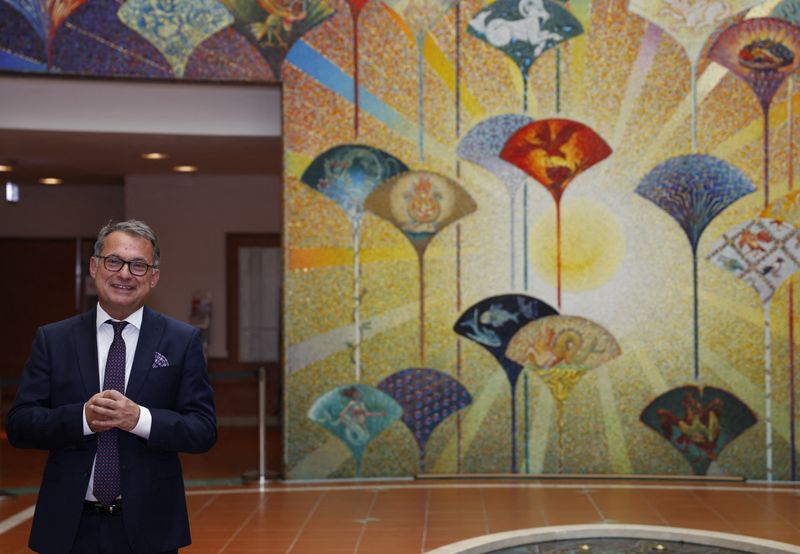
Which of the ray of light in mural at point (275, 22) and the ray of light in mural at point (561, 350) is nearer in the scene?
the ray of light in mural at point (275, 22)

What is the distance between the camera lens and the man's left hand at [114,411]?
279 centimetres

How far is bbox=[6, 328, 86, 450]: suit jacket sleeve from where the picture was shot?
2852 mm

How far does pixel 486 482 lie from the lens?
750 centimetres

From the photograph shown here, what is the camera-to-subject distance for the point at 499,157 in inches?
304

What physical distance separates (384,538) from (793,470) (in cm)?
329

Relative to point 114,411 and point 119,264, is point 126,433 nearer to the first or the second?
point 114,411

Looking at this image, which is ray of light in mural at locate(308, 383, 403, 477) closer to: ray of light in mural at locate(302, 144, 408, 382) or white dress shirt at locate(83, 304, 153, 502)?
ray of light in mural at locate(302, 144, 408, 382)

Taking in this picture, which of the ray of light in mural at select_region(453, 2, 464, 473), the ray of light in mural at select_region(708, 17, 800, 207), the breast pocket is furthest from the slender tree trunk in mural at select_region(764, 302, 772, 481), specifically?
the breast pocket

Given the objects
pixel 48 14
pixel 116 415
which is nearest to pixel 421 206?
pixel 48 14

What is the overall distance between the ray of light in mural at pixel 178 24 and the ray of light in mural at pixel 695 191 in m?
3.21

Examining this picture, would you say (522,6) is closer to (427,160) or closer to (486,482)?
(427,160)

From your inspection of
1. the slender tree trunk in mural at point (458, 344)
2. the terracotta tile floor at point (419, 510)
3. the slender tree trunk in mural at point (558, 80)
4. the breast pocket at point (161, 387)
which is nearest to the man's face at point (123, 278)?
the breast pocket at point (161, 387)

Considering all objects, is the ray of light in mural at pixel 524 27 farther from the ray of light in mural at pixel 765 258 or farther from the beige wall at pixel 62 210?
the beige wall at pixel 62 210

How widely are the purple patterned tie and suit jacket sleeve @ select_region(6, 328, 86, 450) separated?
72 mm
